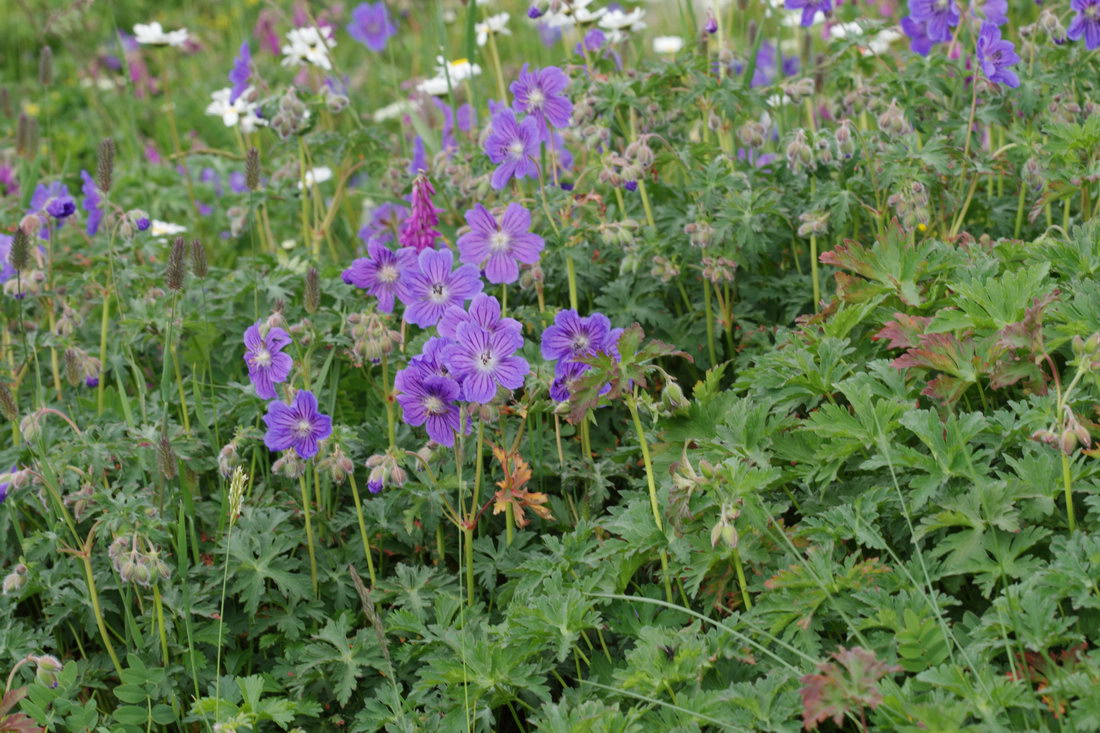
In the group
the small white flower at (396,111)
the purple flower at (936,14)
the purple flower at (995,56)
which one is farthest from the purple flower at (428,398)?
the small white flower at (396,111)

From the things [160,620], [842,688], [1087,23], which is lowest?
[160,620]

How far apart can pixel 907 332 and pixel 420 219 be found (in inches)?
45.4

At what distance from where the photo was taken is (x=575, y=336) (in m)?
2.34

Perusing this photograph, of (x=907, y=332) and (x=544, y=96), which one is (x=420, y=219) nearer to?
(x=544, y=96)

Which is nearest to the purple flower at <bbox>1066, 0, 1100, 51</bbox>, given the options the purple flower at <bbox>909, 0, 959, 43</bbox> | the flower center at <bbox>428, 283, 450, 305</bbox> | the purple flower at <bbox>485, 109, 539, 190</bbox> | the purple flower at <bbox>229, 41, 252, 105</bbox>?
the purple flower at <bbox>909, 0, 959, 43</bbox>

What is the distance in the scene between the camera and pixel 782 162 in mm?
3141

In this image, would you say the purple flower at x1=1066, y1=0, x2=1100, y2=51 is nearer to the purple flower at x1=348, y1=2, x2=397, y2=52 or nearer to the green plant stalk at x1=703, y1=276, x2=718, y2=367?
the green plant stalk at x1=703, y1=276, x2=718, y2=367

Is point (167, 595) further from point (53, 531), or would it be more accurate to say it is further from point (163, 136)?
point (163, 136)

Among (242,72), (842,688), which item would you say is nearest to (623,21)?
(242,72)

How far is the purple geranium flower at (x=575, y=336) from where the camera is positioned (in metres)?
2.32

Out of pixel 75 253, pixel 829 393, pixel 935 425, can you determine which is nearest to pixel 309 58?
pixel 75 253

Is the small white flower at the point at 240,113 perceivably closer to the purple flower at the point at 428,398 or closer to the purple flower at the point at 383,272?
the purple flower at the point at 383,272

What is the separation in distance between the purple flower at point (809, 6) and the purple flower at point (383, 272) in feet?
4.43

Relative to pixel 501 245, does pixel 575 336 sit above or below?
below
